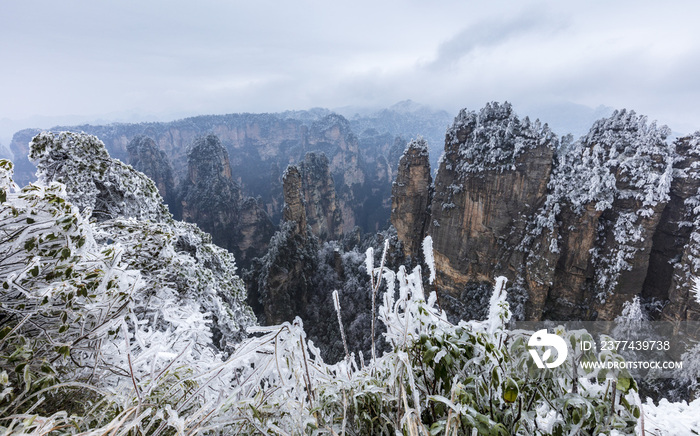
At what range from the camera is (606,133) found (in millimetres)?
16750

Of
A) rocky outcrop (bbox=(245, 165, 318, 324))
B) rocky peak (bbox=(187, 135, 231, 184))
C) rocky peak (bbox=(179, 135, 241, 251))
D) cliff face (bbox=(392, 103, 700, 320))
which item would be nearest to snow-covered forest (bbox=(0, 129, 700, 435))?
cliff face (bbox=(392, 103, 700, 320))

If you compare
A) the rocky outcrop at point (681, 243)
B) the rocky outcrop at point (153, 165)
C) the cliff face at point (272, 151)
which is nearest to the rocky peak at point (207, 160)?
the rocky outcrop at point (153, 165)

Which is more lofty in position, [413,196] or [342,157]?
[342,157]

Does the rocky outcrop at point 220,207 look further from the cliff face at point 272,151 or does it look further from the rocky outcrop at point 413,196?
the rocky outcrop at point 413,196

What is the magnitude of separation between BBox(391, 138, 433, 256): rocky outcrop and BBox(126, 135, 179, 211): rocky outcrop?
1865 inches

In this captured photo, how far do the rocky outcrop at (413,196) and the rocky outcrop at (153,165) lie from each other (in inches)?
1865

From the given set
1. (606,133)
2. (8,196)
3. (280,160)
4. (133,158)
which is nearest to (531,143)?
(606,133)

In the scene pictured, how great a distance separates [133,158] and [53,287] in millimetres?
74330

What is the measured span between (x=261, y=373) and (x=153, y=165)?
7076 centimetres

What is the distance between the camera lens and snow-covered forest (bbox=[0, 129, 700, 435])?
108 cm

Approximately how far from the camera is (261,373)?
5.04 feet

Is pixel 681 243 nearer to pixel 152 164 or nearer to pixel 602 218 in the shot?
pixel 602 218

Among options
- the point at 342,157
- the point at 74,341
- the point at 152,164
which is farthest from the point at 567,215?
the point at 342,157

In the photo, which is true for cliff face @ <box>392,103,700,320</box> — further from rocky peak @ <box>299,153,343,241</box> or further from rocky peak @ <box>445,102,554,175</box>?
rocky peak @ <box>299,153,343,241</box>
